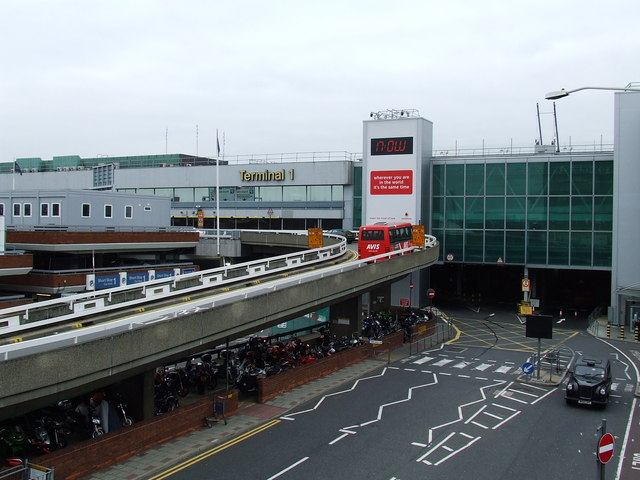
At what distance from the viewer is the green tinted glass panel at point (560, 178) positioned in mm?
50812

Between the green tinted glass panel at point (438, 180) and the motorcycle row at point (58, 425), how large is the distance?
4060 centimetres

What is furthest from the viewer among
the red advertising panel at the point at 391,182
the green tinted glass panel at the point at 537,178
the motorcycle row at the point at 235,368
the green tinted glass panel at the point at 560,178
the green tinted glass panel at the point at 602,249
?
the red advertising panel at the point at 391,182

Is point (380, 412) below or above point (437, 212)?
below

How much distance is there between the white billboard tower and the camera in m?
54.1

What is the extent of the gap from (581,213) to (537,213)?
3447 mm

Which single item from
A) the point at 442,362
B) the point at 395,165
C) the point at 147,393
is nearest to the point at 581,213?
the point at 395,165

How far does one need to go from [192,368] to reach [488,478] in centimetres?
1271

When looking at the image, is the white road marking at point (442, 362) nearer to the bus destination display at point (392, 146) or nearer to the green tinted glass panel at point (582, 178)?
the green tinted glass panel at point (582, 178)

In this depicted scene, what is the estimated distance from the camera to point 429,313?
43.3 metres

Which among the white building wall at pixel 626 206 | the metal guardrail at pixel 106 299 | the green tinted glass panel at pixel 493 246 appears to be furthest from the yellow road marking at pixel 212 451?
the green tinted glass panel at pixel 493 246

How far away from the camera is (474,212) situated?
53.9 m

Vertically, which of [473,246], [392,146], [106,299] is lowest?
[106,299]

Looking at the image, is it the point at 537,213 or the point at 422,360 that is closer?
the point at 422,360

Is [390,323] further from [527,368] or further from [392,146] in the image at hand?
[392,146]
